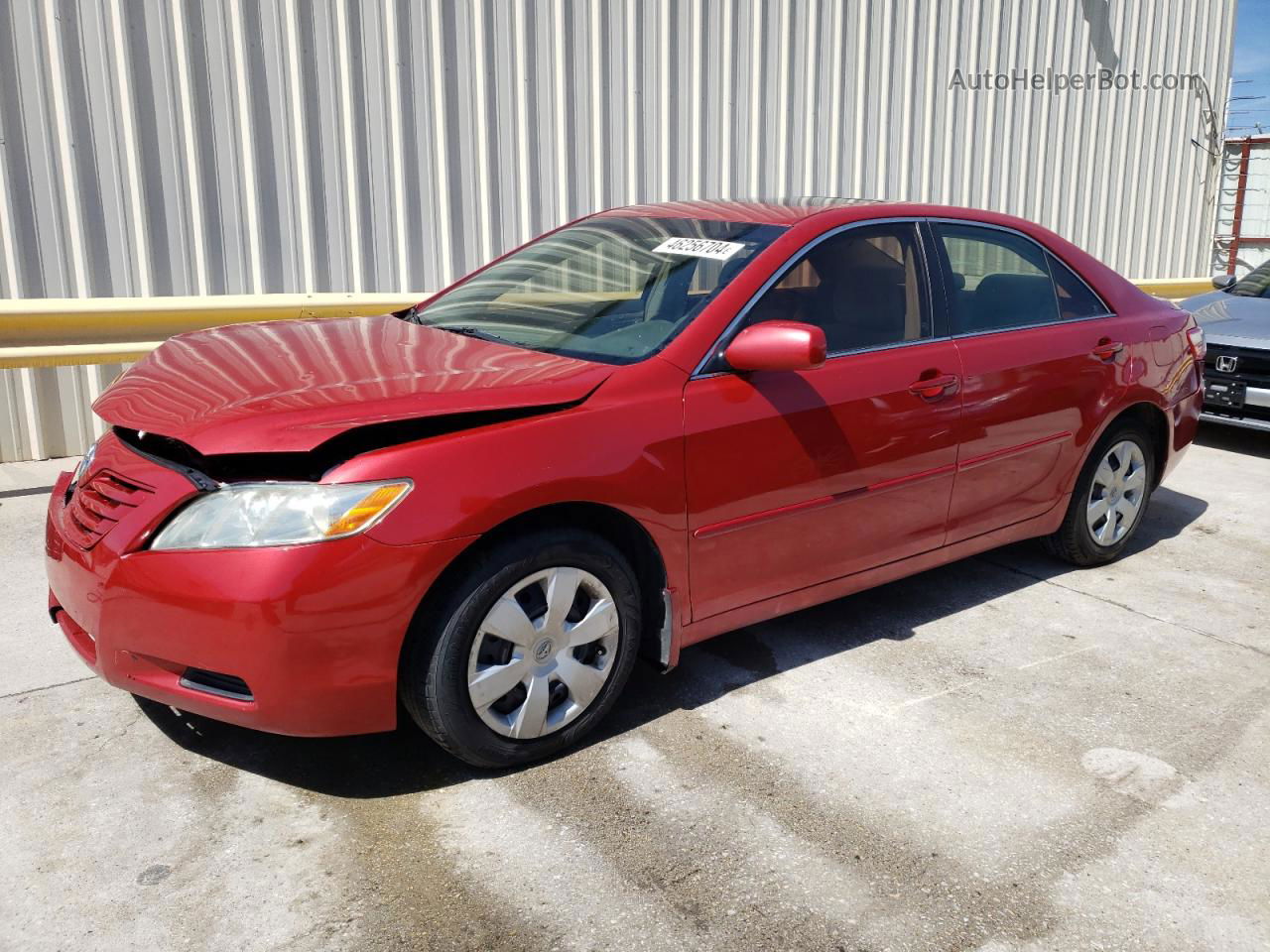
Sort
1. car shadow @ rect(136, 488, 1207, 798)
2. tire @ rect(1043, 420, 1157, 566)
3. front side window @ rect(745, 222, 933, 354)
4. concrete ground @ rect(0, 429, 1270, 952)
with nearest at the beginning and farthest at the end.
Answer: concrete ground @ rect(0, 429, 1270, 952), car shadow @ rect(136, 488, 1207, 798), front side window @ rect(745, 222, 933, 354), tire @ rect(1043, 420, 1157, 566)

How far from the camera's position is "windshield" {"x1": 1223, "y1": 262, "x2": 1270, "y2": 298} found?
27.1 ft

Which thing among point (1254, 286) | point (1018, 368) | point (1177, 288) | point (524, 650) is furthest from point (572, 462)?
point (1177, 288)

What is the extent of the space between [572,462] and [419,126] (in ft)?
16.0

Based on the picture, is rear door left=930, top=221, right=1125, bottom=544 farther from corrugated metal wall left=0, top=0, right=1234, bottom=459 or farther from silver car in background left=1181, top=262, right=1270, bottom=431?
corrugated metal wall left=0, top=0, right=1234, bottom=459

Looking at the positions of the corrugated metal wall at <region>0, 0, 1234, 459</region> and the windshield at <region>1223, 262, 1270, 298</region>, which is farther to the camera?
the windshield at <region>1223, 262, 1270, 298</region>

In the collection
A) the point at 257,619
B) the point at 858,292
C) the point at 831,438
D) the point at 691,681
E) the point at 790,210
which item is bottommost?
the point at 691,681

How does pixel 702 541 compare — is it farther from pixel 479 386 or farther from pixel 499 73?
pixel 499 73

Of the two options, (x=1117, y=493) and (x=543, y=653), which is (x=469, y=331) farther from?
(x=1117, y=493)

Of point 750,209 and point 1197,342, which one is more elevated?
point 750,209

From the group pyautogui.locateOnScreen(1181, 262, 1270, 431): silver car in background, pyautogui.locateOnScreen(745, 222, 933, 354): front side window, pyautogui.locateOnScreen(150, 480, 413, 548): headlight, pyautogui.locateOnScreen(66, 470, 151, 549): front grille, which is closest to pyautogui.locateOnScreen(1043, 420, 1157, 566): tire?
pyautogui.locateOnScreen(745, 222, 933, 354): front side window

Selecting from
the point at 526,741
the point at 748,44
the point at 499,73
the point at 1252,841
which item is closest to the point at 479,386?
the point at 526,741

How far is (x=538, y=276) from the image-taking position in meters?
4.37

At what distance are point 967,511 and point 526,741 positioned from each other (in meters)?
2.04

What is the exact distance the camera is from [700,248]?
393cm
